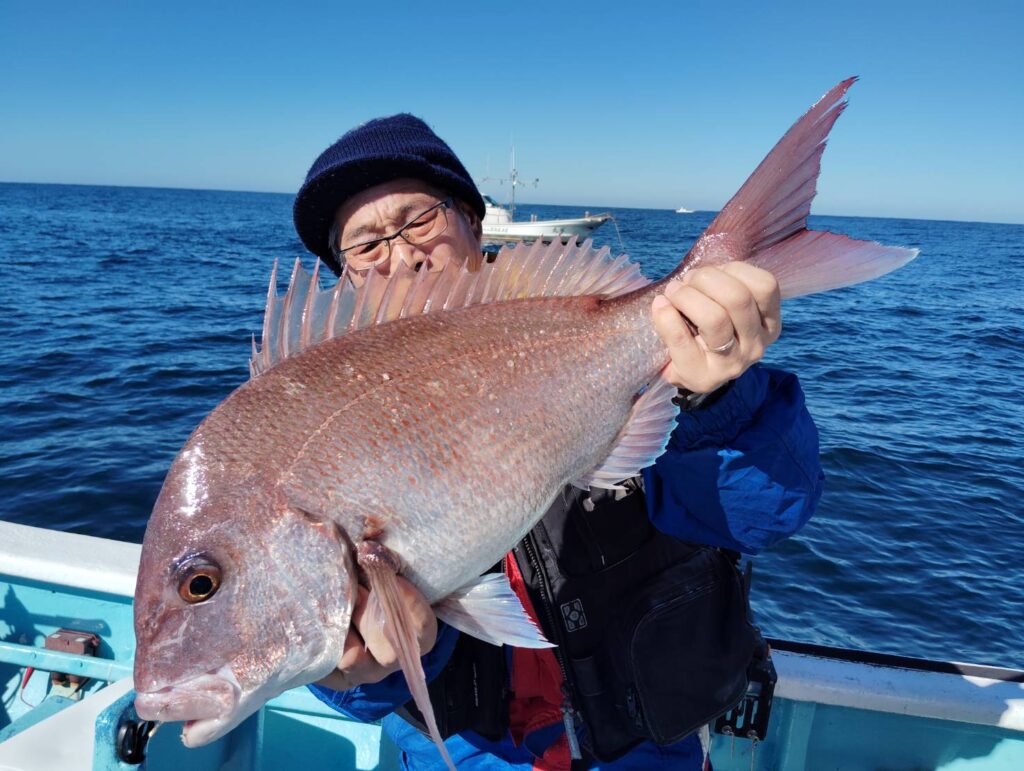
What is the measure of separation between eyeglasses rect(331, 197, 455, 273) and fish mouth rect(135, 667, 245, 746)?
61.3 inches

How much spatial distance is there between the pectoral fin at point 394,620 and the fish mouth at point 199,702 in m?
0.36

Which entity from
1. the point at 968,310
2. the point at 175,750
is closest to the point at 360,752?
the point at 175,750

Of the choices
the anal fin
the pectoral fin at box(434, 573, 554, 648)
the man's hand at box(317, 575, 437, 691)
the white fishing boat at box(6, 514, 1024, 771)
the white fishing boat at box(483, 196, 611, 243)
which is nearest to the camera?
the man's hand at box(317, 575, 437, 691)

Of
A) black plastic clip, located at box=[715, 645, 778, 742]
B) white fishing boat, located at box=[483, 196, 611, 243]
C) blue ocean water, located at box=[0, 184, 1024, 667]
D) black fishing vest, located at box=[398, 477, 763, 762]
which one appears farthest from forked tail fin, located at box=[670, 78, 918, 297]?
white fishing boat, located at box=[483, 196, 611, 243]

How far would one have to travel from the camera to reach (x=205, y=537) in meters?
1.53

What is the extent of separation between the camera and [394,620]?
5.00 ft

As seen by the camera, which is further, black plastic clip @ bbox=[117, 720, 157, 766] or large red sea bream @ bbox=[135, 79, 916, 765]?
black plastic clip @ bbox=[117, 720, 157, 766]

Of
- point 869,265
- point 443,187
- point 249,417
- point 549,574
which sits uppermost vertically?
point 443,187

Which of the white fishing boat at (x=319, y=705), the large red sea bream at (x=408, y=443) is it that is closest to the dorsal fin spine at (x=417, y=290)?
the large red sea bream at (x=408, y=443)

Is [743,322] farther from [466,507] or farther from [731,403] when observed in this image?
[466,507]

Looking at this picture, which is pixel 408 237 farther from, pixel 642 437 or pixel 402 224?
pixel 642 437

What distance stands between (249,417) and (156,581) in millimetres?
430

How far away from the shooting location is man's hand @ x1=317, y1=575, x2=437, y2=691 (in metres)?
1.60

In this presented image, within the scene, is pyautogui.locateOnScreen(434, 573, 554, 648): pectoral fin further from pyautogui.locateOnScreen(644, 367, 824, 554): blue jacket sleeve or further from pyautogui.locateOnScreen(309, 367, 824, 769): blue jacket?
pyautogui.locateOnScreen(644, 367, 824, 554): blue jacket sleeve
